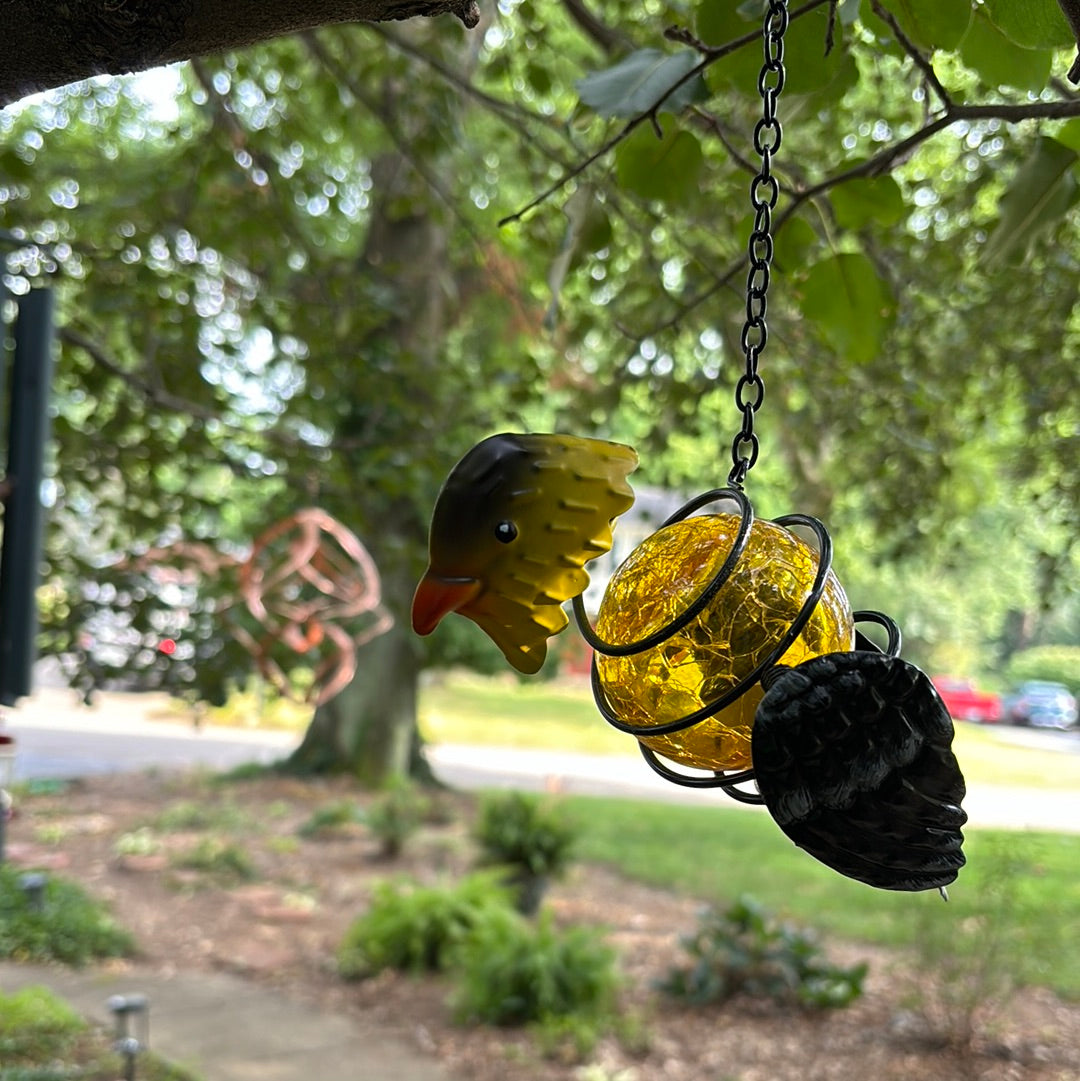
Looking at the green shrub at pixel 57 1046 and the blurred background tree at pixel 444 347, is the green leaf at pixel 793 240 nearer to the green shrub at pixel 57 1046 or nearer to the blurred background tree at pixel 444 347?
the blurred background tree at pixel 444 347

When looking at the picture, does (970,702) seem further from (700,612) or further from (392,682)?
(700,612)

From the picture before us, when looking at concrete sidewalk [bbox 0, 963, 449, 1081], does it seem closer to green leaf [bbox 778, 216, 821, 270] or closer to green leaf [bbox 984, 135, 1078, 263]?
green leaf [bbox 778, 216, 821, 270]

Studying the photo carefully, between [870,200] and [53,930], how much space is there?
18.4 ft

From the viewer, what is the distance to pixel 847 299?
115 cm

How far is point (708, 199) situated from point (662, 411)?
780 mm

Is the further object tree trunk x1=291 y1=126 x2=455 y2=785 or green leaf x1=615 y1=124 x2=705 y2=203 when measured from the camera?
tree trunk x1=291 y1=126 x2=455 y2=785

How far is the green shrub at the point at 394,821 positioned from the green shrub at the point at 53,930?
76.8 inches

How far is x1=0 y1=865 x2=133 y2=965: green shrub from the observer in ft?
17.3

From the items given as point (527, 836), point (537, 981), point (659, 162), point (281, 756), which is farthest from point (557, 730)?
point (659, 162)

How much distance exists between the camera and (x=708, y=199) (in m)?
2.29

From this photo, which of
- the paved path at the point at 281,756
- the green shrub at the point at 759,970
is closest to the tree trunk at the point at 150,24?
the green shrub at the point at 759,970

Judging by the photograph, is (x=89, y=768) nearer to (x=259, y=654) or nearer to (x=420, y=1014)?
(x=420, y=1014)

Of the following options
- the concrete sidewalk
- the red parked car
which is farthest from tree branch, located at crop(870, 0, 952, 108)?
the red parked car

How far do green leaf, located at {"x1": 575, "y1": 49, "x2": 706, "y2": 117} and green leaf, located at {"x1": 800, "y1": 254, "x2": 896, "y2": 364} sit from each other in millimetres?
230
